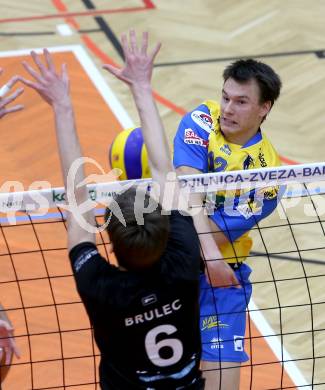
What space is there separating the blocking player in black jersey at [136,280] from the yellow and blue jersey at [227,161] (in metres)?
1.19

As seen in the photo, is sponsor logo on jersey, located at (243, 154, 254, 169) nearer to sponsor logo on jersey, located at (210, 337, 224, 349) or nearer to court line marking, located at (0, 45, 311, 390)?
sponsor logo on jersey, located at (210, 337, 224, 349)

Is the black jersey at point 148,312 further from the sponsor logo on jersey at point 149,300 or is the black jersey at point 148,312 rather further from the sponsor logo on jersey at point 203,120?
the sponsor logo on jersey at point 203,120

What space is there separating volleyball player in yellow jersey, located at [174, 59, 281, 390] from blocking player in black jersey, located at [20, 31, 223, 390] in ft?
3.96

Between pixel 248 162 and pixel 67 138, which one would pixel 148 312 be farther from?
pixel 248 162

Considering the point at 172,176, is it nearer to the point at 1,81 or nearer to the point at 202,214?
the point at 202,214

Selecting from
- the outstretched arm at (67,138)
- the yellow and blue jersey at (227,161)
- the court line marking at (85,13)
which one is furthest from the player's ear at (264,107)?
the court line marking at (85,13)

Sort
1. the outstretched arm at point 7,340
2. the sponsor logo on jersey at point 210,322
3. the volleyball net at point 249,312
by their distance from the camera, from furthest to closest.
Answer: the volleyball net at point 249,312, the sponsor logo on jersey at point 210,322, the outstretched arm at point 7,340

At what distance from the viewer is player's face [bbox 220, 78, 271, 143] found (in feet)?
17.7

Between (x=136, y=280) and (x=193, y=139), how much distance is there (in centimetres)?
170

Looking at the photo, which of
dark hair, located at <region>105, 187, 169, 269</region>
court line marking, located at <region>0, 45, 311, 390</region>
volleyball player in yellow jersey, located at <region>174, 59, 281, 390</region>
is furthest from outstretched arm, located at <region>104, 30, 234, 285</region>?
court line marking, located at <region>0, 45, 311, 390</region>

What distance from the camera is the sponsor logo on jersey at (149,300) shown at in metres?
3.85

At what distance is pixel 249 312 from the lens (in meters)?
7.39

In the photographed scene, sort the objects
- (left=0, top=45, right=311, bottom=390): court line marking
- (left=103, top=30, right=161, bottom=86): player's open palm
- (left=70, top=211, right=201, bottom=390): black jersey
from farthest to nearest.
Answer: (left=0, top=45, right=311, bottom=390): court line marking, (left=103, top=30, right=161, bottom=86): player's open palm, (left=70, top=211, right=201, bottom=390): black jersey

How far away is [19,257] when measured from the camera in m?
7.80
